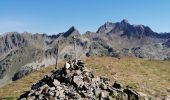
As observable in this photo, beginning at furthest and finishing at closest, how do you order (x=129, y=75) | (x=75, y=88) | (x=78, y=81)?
1. (x=129, y=75)
2. (x=78, y=81)
3. (x=75, y=88)

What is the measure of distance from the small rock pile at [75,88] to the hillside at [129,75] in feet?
38.1

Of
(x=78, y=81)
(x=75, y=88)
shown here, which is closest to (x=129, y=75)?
(x=78, y=81)

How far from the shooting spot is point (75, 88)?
44781 millimetres

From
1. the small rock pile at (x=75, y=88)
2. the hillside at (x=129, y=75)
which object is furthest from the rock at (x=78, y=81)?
the hillside at (x=129, y=75)

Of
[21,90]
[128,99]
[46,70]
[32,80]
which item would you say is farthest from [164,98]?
[46,70]

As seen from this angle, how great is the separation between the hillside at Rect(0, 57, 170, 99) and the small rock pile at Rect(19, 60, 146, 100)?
38.1 feet

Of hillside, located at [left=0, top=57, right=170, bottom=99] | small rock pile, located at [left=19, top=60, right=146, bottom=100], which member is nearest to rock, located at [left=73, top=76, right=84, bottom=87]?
small rock pile, located at [left=19, top=60, right=146, bottom=100]

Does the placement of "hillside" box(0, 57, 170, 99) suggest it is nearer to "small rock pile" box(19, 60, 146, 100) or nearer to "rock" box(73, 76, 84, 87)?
"small rock pile" box(19, 60, 146, 100)

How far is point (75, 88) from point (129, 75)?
93.8 feet

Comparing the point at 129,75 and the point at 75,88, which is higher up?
the point at 129,75

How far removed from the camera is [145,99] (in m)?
48.2

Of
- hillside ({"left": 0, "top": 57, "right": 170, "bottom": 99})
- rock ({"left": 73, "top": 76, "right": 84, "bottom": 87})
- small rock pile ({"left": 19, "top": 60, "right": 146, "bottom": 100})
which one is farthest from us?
hillside ({"left": 0, "top": 57, "right": 170, "bottom": 99})

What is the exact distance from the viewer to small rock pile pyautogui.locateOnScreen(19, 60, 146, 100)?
4347cm

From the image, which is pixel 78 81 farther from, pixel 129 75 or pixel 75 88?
pixel 129 75
